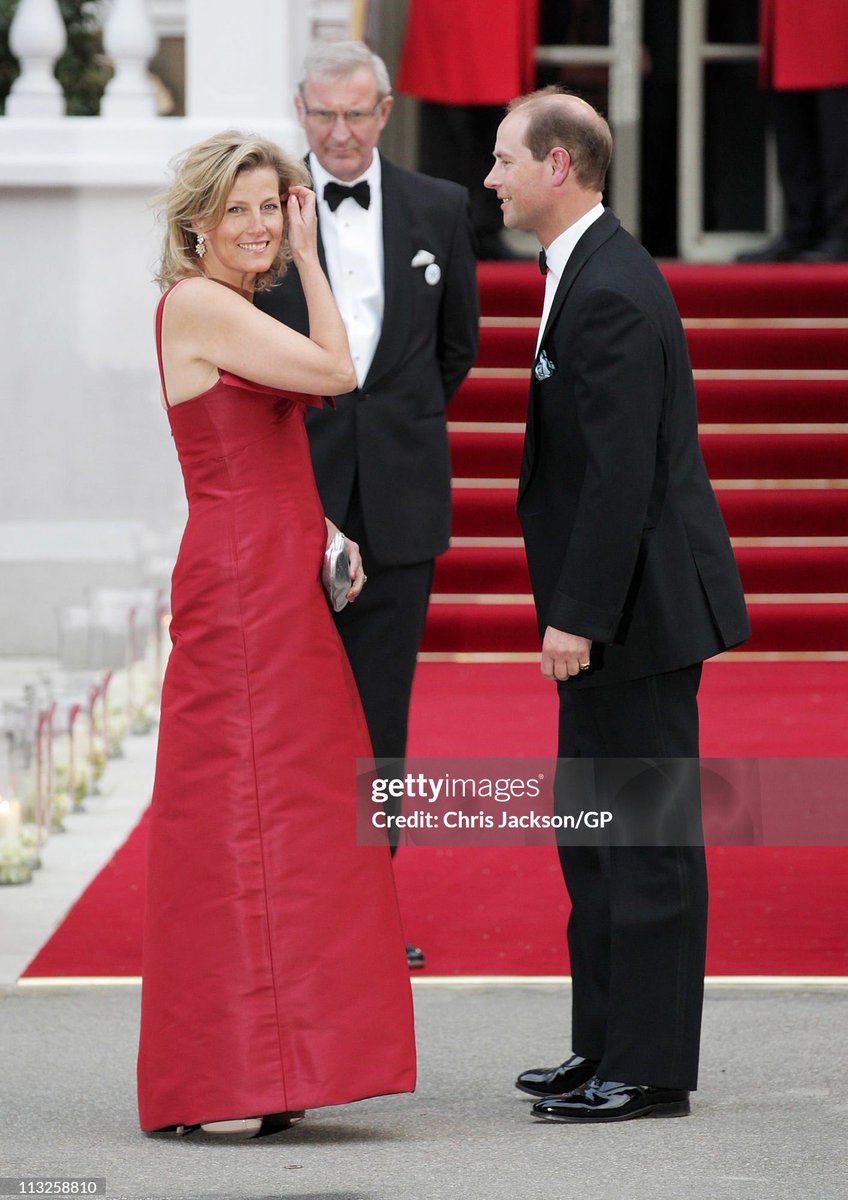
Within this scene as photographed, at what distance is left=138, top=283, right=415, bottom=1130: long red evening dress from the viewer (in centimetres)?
306

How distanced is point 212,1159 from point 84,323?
4146 millimetres

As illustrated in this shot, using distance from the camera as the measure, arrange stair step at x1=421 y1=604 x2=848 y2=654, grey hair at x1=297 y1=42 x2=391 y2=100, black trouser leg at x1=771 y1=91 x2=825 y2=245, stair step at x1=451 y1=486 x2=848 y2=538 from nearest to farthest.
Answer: grey hair at x1=297 y1=42 x2=391 y2=100 → stair step at x1=421 y1=604 x2=848 y2=654 → stair step at x1=451 y1=486 x2=848 y2=538 → black trouser leg at x1=771 y1=91 x2=825 y2=245

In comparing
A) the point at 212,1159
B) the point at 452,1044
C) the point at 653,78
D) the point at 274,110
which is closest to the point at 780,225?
the point at 653,78

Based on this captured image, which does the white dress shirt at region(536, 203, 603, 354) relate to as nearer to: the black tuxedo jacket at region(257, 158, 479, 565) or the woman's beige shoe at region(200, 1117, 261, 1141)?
the black tuxedo jacket at region(257, 158, 479, 565)

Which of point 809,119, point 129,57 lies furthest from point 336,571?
point 809,119

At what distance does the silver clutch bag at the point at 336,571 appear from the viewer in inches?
124

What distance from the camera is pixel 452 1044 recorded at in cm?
368

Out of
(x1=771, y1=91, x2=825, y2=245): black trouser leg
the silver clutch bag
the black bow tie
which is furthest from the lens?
(x1=771, y1=91, x2=825, y2=245): black trouser leg

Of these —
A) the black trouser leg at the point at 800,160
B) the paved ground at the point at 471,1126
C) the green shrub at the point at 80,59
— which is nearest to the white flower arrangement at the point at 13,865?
the paved ground at the point at 471,1126

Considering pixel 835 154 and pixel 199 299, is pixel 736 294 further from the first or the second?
pixel 199 299

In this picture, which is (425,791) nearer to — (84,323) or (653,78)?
(84,323)

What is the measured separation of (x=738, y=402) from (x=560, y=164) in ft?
15.2

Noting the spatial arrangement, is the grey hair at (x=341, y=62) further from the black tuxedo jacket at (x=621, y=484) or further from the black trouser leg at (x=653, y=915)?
the black trouser leg at (x=653, y=915)

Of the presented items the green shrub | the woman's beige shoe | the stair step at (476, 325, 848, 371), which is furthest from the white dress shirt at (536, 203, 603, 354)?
the green shrub
